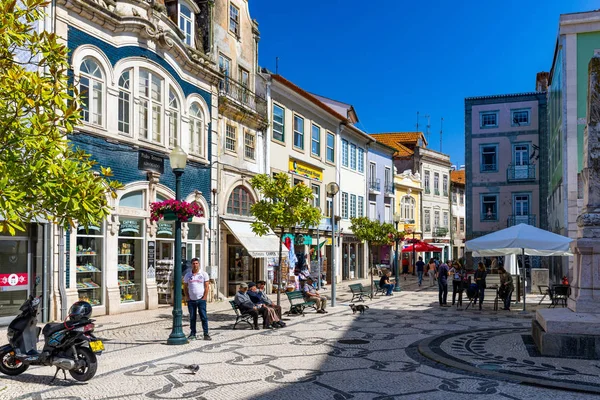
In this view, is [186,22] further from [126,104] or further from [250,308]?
A: [250,308]

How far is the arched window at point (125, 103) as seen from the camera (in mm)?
17406

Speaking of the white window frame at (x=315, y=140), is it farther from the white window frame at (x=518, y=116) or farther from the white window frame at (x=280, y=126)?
the white window frame at (x=518, y=116)

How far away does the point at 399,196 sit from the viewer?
48406mm

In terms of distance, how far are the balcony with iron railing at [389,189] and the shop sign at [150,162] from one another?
26836mm

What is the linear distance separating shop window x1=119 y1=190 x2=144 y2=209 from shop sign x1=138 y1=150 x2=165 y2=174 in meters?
0.77

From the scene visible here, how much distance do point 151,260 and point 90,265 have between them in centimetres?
239

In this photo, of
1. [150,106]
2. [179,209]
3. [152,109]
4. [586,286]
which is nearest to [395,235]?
[152,109]

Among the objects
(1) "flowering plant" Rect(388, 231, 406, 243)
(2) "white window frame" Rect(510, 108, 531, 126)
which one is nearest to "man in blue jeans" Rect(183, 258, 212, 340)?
(1) "flowering plant" Rect(388, 231, 406, 243)

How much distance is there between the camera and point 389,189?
44.2m

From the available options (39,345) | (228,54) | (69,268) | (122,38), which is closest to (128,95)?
(122,38)

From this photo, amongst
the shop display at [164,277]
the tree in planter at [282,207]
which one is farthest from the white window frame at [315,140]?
the shop display at [164,277]

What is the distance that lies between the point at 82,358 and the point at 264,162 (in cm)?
1808

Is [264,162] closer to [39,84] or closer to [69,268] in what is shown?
[69,268]

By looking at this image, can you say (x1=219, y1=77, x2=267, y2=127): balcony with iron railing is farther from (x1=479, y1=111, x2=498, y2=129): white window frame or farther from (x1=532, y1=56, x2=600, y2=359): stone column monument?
(x1=479, y1=111, x2=498, y2=129): white window frame
